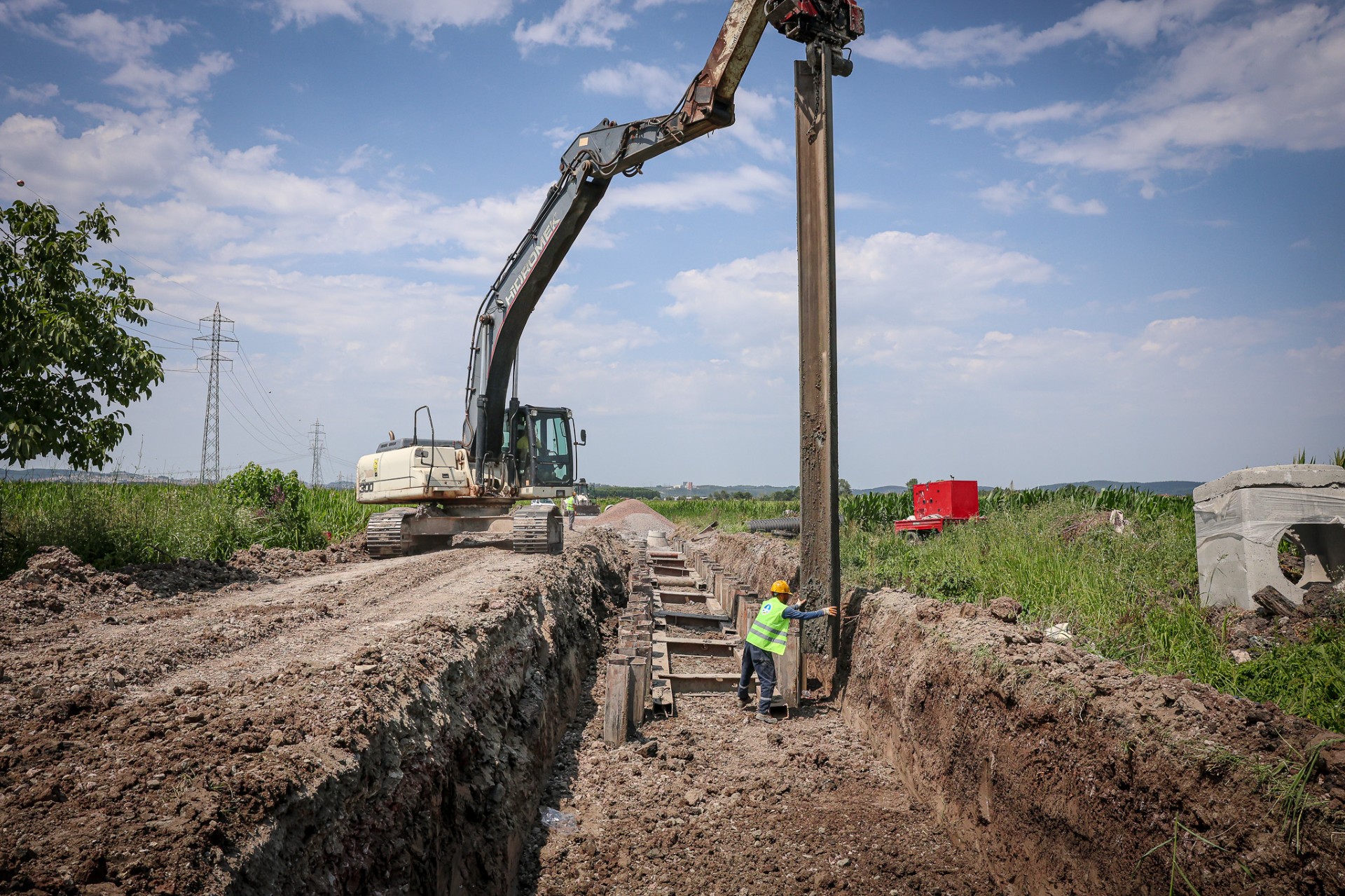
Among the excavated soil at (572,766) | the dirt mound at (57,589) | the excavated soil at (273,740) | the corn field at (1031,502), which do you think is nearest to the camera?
the excavated soil at (273,740)

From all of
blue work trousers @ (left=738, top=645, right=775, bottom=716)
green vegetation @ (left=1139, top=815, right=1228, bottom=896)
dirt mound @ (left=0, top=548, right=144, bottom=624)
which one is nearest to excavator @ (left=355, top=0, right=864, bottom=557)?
dirt mound @ (left=0, top=548, right=144, bottom=624)

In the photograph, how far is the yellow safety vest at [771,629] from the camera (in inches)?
241

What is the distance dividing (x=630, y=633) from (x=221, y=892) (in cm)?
442

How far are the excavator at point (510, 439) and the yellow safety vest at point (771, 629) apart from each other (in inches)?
207

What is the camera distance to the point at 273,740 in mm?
2971

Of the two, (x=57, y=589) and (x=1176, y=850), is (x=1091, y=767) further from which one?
(x=57, y=589)

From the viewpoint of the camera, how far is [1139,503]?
1315cm

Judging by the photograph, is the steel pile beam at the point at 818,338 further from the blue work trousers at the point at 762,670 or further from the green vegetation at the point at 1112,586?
the green vegetation at the point at 1112,586

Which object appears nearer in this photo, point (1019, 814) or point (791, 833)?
point (1019, 814)

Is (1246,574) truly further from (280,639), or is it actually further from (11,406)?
(11,406)

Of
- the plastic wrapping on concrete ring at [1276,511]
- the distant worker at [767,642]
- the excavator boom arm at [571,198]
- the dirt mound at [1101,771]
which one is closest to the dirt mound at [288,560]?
the excavator boom arm at [571,198]

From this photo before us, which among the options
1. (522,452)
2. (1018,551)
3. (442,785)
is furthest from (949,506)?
(442,785)

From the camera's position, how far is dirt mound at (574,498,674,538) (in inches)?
1012

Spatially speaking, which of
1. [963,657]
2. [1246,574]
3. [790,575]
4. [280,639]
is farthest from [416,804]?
[790,575]
